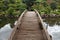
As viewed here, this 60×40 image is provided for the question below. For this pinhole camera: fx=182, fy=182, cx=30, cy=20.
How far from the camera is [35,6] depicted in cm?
2308

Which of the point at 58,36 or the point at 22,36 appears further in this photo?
the point at 58,36

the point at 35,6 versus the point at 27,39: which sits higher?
the point at 27,39

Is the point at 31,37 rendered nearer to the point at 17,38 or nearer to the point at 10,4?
the point at 17,38

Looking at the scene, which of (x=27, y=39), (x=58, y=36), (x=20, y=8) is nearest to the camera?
(x=27, y=39)

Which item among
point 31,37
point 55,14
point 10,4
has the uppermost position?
point 31,37

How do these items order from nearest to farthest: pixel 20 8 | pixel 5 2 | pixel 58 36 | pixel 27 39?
1. pixel 27 39
2. pixel 58 36
3. pixel 20 8
4. pixel 5 2

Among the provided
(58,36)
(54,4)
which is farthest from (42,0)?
(58,36)

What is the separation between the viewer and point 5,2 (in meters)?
23.7

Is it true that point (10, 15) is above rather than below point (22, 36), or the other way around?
below

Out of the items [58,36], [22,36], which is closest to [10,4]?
[58,36]

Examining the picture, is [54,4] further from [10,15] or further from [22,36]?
[22,36]

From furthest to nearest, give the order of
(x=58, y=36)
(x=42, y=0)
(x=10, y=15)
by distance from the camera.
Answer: (x=42, y=0) < (x=10, y=15) < (x=58, y=36)

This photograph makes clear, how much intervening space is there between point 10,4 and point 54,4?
5.77 metres

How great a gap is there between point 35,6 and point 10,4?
3.18m
